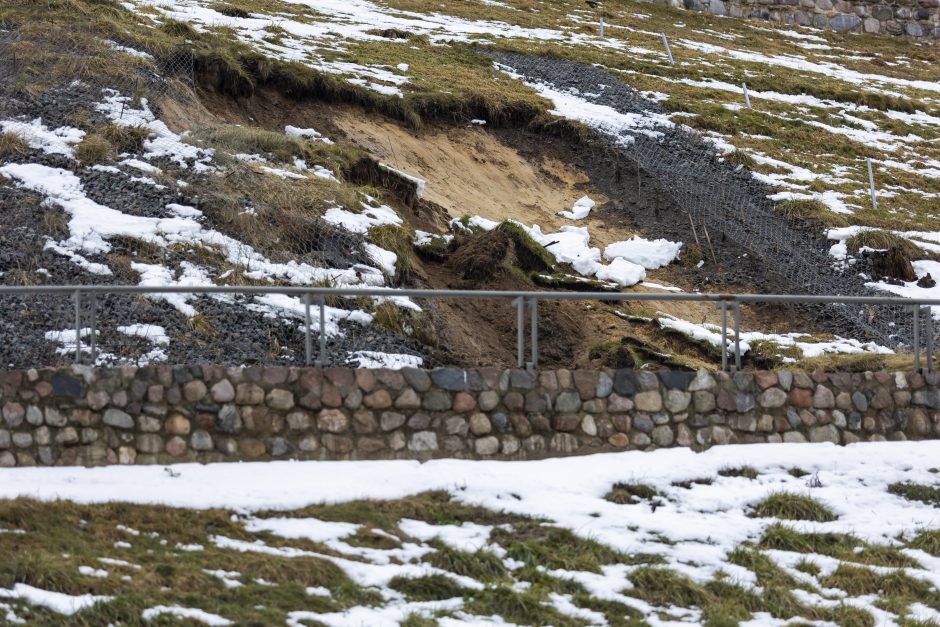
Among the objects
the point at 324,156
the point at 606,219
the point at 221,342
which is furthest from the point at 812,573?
the point at 606,219

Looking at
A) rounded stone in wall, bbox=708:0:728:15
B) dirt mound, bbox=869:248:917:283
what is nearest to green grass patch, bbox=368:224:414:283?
dirt mound, bbox=869:248:917:283

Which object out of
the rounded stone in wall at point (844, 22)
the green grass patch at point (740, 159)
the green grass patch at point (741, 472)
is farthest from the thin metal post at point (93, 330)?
the rounded stone in wall at point (844, 22)

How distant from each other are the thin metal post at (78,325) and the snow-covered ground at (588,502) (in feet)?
3.02

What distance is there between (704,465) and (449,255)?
252 inches

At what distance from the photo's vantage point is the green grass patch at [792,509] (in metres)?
9.63

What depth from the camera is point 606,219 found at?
791 inches

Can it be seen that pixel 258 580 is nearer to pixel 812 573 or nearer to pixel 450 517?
pixel 450 517

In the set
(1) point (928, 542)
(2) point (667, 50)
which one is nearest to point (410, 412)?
(1) point (928, 542)

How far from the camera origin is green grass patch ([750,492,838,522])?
9633mm

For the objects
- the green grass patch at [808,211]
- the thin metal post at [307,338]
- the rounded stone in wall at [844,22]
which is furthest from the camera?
the rounded stone in wall at [844,22]

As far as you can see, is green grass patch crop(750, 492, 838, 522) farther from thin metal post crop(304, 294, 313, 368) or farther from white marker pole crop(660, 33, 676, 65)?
white marker pole crop(660, 33, 676, 65)

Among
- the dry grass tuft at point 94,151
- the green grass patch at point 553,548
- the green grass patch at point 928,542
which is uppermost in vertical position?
the dry grass tuft at point 94,151

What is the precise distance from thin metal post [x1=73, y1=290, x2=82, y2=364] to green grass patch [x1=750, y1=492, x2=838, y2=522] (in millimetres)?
5383

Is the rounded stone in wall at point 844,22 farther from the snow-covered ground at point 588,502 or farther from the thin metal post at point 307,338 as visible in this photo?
the thin metal post at point 307,338
